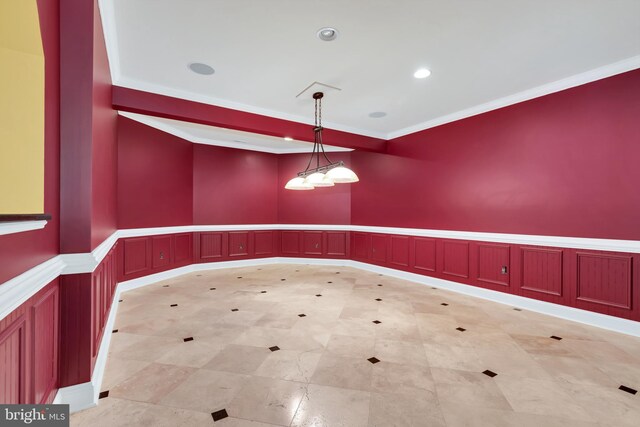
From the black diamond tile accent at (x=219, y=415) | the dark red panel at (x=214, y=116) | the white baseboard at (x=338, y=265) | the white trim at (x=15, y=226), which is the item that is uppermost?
the dark red panel at (x=214, y=116)

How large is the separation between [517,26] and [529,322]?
3451 millimetres

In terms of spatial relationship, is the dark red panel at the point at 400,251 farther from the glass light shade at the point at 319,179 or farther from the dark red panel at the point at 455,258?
the glass light shade at the point at 319,179

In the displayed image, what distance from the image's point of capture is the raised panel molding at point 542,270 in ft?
12.3

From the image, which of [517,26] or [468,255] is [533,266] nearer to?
[468,255]

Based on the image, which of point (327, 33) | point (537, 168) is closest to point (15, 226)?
point (327, 33)

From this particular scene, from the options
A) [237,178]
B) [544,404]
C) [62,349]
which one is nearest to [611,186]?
[544,404]

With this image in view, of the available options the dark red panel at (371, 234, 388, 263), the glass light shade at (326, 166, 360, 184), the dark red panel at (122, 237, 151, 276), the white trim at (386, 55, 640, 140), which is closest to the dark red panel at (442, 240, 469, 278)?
the dark red panel at (371, 234, 388, 263)

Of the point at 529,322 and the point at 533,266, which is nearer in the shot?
the point at 529,322

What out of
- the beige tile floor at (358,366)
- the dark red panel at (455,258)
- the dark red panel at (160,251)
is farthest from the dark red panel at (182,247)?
the dark red panel at (455,258)

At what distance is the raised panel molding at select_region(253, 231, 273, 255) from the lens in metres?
7.19

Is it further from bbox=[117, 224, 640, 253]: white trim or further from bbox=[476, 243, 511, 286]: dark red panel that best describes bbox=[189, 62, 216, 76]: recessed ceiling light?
bbox=[476, 243, 511, 286]: dark red panel

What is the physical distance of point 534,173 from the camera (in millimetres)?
3963

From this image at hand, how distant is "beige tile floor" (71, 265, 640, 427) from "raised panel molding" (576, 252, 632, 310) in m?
0.44

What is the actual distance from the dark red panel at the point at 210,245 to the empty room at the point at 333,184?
0.07 meters
